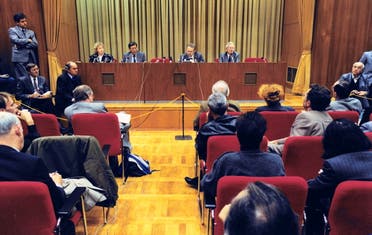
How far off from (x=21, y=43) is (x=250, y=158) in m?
5.81

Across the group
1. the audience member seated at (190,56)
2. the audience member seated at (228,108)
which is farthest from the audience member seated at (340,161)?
the audience member seated at (190,56)

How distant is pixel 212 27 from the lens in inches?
369

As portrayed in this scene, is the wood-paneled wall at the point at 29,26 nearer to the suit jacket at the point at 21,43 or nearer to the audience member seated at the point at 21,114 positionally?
the suit jacket at the point at 21,43

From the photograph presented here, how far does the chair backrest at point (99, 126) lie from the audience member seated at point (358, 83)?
12.6 ft

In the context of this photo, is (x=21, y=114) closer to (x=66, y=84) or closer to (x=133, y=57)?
(x=66, y=84)

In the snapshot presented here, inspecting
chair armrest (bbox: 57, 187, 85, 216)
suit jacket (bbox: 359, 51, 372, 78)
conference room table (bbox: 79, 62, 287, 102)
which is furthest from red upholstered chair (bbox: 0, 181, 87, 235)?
suit jacket (bbox: 359, 51, 372, 78)

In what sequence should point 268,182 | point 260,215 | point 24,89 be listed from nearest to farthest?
point 260,215, point 268,182, point 24,89

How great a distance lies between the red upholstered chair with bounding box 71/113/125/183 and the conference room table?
109 inches

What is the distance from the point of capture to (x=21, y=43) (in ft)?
20.7

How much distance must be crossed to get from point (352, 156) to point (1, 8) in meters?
7.48

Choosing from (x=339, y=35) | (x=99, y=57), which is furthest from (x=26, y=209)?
(x=339, y=35)

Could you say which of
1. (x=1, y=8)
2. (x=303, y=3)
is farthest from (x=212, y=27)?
(x=1, y=8)

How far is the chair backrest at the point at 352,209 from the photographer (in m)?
1.62

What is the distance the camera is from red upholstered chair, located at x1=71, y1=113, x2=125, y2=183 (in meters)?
3.37
